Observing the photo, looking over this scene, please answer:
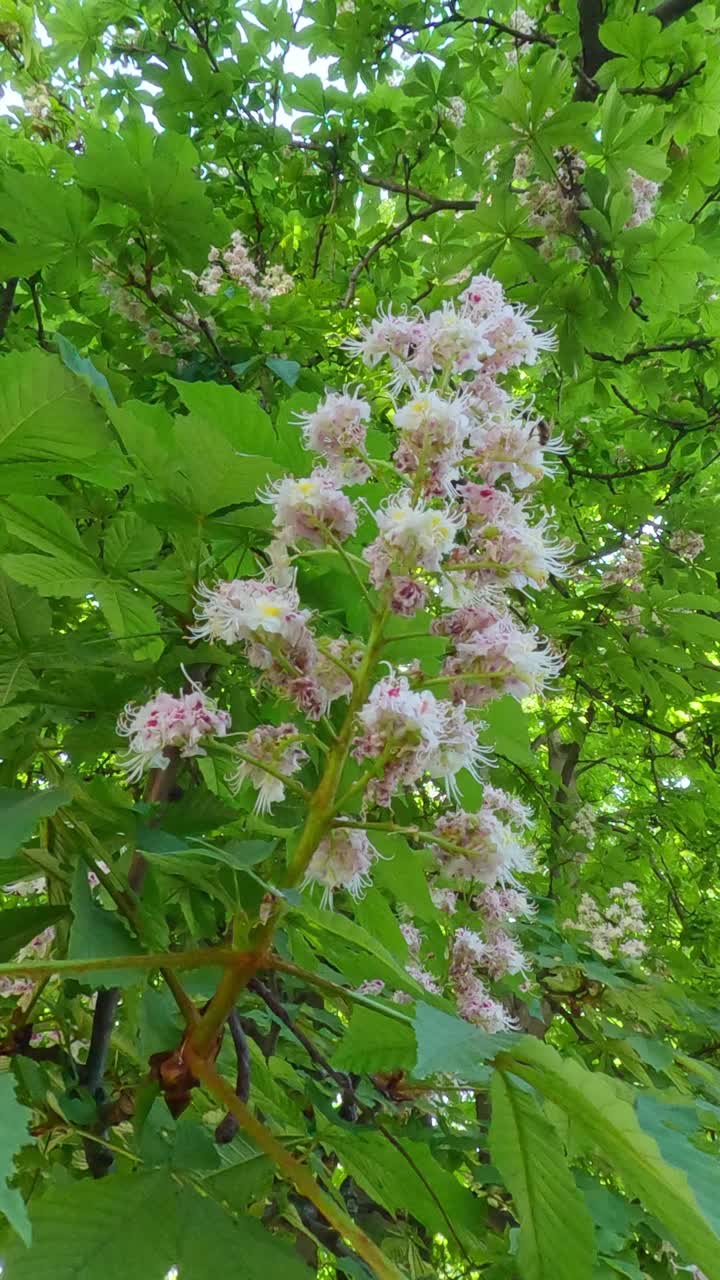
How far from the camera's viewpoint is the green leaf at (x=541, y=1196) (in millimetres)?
753

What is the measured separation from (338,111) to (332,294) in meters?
1.29

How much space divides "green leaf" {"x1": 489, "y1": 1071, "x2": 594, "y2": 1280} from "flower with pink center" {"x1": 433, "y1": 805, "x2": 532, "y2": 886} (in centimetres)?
21

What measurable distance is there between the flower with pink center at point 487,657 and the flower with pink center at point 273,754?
17 cm

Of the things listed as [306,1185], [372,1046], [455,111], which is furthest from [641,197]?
[306,1185]

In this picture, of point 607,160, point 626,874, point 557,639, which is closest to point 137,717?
point 607,160

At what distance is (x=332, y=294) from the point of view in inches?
94.7

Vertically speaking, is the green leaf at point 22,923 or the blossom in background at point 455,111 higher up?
the blossom in background at point 455,111

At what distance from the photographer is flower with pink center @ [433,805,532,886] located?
902mm

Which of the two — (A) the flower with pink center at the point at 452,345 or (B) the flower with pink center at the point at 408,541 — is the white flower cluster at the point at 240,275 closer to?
(A) the flower with pink center at the point at 452,345

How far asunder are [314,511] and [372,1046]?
1.70 feet

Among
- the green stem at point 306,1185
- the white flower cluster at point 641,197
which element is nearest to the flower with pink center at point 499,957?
the green stem at point 306,1185

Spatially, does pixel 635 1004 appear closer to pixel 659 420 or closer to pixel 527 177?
pixel 527 177

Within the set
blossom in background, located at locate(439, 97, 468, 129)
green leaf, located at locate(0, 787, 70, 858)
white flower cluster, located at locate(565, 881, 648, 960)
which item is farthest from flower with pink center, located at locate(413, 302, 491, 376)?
white flower cluster, located at locate(565, 881, 648, 960)

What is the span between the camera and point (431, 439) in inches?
33.8
